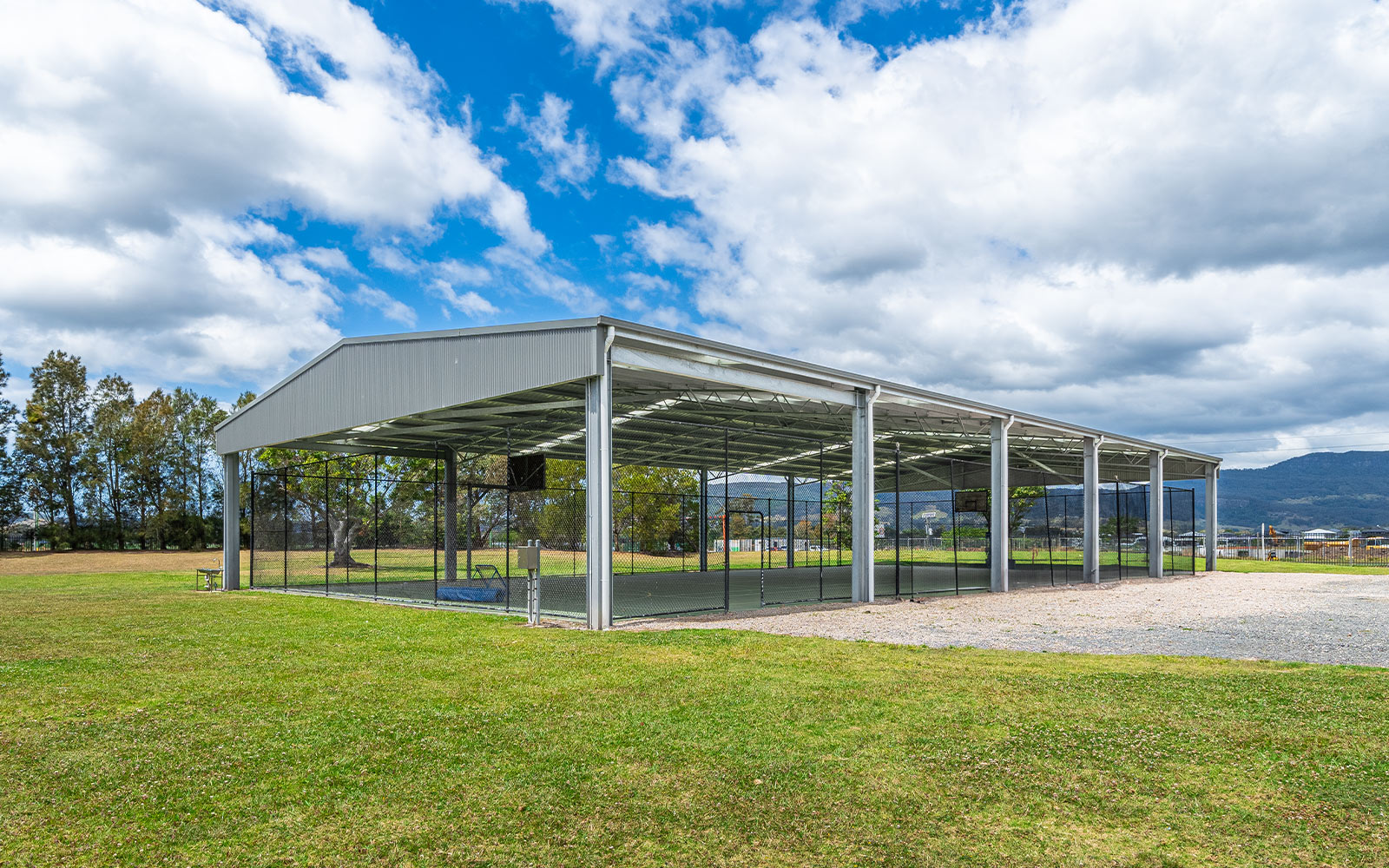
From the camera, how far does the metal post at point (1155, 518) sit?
28.7 meters

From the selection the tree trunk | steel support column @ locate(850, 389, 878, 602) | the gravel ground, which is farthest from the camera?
the tree trunk

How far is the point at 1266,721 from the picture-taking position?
6.34 m

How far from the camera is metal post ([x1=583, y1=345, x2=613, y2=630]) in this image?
41.2 feet

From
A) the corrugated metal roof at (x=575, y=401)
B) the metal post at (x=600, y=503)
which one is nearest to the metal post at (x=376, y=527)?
the corrugated metal roof at (x=575, y=401)

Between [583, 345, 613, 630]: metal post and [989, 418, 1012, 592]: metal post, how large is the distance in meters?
12.1

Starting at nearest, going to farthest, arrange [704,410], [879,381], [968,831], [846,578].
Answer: [968,831] → [879,381] → [704,410] → [846,578]

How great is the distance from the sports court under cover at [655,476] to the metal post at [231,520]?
0.23 feet

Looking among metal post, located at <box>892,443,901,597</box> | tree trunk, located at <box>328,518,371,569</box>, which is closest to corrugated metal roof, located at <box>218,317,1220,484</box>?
metal post, located at <box>892,443,901,597</box>

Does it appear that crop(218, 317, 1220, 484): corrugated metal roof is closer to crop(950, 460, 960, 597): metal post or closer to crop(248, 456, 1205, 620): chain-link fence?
crop(248, 456, 1205, 620): chain-link fence

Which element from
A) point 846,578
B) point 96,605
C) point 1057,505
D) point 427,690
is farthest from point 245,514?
point 427,690

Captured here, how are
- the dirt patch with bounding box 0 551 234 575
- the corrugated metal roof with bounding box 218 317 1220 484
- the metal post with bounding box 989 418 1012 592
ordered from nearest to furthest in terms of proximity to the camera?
the corrugated metal roof with bounding box 218 317 1220 484
the metal post with bounding box 989 418 1012 592
the dirt patch with bounding box 0 551 234 575

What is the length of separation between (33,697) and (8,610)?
1157 centimetres

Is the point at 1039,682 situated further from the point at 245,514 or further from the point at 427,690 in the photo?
the point at 245,514

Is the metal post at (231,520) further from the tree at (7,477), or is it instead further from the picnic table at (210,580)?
the tree at (7,477)
